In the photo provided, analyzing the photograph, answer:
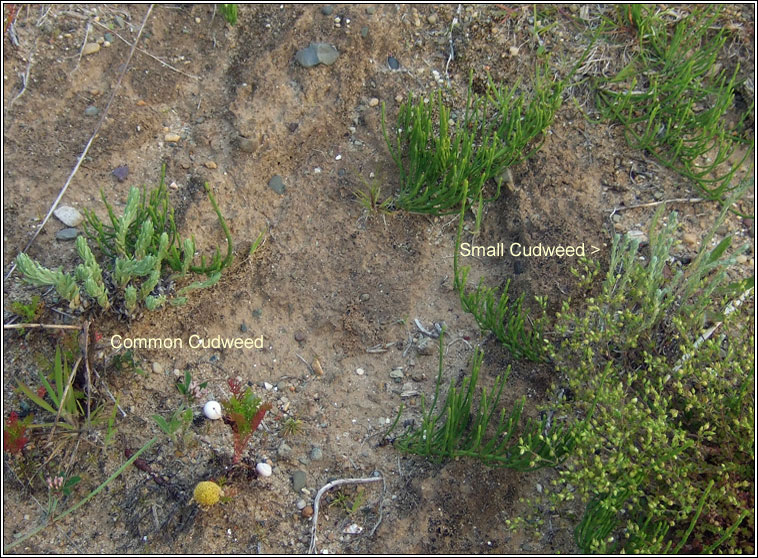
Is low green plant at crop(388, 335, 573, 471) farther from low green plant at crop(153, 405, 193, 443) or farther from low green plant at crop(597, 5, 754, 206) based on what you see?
low green plant at crop(597, 5, 754, 206)

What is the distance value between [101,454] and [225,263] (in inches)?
38.3

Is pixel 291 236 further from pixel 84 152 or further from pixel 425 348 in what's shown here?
pixel 84 152

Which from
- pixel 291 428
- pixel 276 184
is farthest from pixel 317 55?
pixel 291 428

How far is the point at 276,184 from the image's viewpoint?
11.0 ft

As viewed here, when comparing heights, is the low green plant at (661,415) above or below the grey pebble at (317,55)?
below

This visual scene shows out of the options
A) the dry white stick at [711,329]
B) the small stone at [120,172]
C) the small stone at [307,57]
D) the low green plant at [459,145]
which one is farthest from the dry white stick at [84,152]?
the dry white stick at [711,329]

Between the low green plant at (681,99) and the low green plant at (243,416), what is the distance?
233 cm

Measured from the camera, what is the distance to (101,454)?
109 inches

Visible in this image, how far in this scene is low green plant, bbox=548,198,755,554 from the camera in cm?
243

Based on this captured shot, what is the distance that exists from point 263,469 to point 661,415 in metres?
1.61

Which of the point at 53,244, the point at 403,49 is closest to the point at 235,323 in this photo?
the point at 53,244

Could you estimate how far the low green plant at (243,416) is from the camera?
2.69m

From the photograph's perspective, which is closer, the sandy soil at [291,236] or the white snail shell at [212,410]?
the sandy soil at [291,236]

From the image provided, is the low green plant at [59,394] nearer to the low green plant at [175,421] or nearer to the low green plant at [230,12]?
the low green plant at [175,421]
